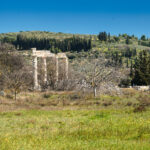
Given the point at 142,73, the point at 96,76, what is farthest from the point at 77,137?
the point at 142,73

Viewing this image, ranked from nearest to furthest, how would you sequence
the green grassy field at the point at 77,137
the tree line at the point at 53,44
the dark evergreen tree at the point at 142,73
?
1. the green grassy field at the point at 77,137
2. the dark evergreen tree at the point at 142,73
3. the tree line at the point at 53,44

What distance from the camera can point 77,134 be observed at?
980cm

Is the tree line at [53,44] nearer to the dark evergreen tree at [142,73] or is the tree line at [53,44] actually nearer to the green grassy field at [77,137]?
the dark evergreen tree at [142,73]

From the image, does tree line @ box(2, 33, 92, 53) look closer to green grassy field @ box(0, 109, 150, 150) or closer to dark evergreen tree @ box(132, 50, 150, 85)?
dark evergreen tree @ box(132, 50, 150, 85)

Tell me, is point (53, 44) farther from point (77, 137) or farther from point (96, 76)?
point (77, 137)

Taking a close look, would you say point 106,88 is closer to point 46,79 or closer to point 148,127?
point 46,79

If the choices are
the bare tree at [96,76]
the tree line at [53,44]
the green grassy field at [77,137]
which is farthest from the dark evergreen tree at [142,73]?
the tree line at [53,44]

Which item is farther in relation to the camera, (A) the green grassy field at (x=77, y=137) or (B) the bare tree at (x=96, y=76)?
(B) the bare tree at (x=96, y=76)

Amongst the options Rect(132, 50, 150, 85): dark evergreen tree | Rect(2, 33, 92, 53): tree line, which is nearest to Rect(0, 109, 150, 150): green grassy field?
Rect(132, 50, 150, 85): dark evergreen tree

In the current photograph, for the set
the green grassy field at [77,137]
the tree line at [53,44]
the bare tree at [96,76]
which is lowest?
the green grassy field at [77,137]

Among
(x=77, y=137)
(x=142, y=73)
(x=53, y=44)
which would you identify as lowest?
(x=77, y=137)

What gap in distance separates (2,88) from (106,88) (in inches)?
624

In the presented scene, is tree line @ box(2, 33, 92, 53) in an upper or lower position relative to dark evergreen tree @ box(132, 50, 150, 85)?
upper

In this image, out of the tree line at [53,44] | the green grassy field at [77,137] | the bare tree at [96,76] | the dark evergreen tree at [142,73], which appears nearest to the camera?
the green grassy field at [77,137]
